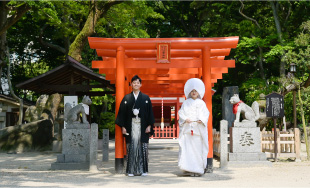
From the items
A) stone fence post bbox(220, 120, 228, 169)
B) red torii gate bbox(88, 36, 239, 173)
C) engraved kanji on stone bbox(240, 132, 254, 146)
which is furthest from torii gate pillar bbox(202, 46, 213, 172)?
engraved kanji on stone bbox(240, 132, 254, 146)

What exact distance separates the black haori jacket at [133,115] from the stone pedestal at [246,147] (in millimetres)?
2770

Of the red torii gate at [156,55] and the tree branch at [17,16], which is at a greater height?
the tree branch at [17,16]

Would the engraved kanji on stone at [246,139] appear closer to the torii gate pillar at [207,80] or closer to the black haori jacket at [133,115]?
the torii gate pillar at [207,80]

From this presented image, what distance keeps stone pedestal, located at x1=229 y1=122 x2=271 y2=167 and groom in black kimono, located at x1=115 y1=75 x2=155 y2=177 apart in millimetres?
2752

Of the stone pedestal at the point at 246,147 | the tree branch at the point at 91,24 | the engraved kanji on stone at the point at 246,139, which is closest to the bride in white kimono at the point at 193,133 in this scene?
the stone pedestal at the point at 246,147

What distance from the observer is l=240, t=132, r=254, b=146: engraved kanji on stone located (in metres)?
9.03

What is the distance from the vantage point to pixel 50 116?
16062 millimetres

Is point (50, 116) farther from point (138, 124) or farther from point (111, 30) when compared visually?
point (138, 124)

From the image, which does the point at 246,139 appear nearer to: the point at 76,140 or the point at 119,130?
the point at 119,130

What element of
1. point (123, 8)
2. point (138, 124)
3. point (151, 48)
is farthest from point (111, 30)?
point (138, 124)

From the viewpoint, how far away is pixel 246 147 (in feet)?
29.6

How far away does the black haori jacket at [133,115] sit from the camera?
23.6 feet

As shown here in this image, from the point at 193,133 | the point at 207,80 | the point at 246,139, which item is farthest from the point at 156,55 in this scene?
the point at 246,139

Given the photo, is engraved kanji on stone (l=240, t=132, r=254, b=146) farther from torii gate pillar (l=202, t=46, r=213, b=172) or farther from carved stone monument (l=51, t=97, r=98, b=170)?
carved stone monument (l=51, t=97, r=98, b=170)
